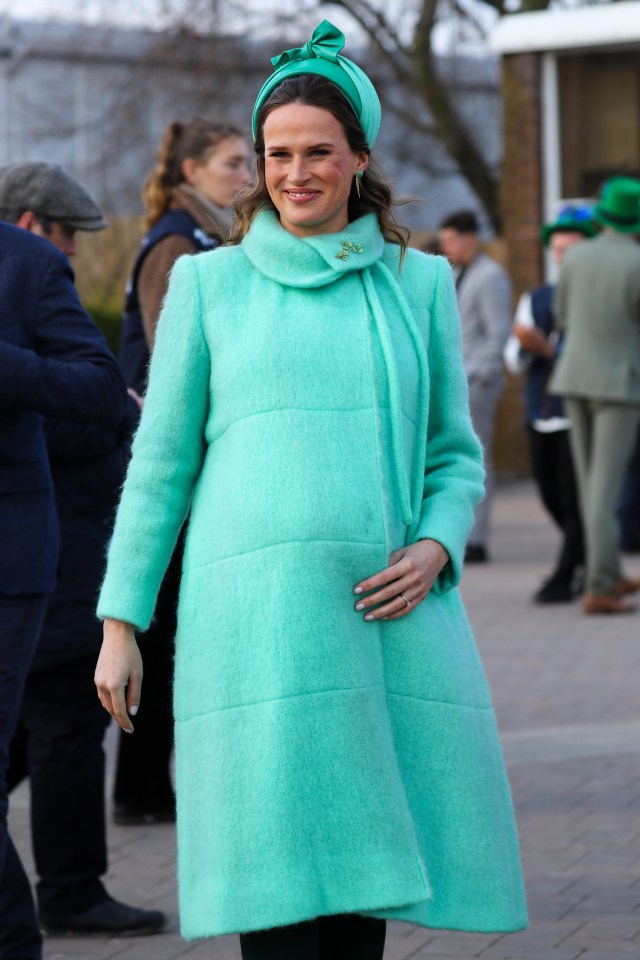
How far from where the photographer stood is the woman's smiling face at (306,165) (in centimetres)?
310

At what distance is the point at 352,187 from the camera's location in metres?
3.25

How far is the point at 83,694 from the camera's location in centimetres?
470

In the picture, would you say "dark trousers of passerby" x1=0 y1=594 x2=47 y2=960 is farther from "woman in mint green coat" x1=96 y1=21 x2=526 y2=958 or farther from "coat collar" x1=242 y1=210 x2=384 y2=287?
"coat collar" x1=242 y1=210 x2=384 y2=287

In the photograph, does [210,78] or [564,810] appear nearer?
[564,810]

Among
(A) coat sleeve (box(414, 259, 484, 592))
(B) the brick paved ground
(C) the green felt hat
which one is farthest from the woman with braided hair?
(C) the green felt hat

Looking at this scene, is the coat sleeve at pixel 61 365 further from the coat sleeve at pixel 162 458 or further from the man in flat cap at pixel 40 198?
the coat sleeve at pixel 162 458

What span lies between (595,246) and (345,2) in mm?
14250

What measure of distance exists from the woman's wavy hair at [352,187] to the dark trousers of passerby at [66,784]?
178cm

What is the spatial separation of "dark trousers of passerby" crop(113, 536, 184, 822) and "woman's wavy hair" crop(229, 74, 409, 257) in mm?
2371

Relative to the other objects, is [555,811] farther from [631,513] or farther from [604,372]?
[631,513]

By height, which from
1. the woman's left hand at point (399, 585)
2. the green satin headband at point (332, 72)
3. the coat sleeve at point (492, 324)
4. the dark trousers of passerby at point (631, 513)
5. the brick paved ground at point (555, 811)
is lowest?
the dark trousers of passerby at point (631, 513)

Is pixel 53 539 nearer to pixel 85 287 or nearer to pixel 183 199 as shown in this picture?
pixel 183 199

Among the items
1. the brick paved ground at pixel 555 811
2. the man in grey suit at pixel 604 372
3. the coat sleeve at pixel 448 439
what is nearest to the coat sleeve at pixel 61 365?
the coat sleeve at pixel 448 439

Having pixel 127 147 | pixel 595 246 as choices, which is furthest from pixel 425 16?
pixel 595 246
